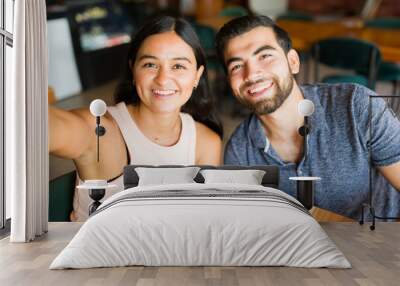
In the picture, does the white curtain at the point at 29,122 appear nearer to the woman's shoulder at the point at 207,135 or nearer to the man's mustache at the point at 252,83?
the woman's shoulder at the point at 207,135

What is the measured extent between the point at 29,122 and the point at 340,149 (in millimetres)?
2158

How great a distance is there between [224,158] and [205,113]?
0.36 meters

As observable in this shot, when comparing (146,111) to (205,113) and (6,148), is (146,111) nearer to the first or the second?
(205,113)

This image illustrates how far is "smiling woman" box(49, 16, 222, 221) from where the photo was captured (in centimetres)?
532

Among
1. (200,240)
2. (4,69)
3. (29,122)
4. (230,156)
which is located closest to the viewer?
(200,240)

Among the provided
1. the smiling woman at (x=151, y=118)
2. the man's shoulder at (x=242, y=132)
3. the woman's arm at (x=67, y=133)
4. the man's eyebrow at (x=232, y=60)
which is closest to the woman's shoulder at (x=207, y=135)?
the smiling woman at (x=151, y=118)

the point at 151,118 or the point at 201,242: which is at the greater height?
the point at 151,118

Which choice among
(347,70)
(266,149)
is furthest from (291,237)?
(347,70)

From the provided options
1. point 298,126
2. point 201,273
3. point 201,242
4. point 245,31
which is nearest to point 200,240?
point 201,242

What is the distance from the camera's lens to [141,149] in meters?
5.35

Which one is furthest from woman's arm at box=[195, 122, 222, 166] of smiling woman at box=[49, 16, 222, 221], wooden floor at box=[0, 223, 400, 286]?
wooden floor at box=[0, 223, 400, 286]

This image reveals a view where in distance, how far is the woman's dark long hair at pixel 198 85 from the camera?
5383mm

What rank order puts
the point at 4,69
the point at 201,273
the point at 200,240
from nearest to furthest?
the point at 201,273 < the point at 200,240 < the point at 4,69

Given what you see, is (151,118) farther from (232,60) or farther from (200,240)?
(200,240)
